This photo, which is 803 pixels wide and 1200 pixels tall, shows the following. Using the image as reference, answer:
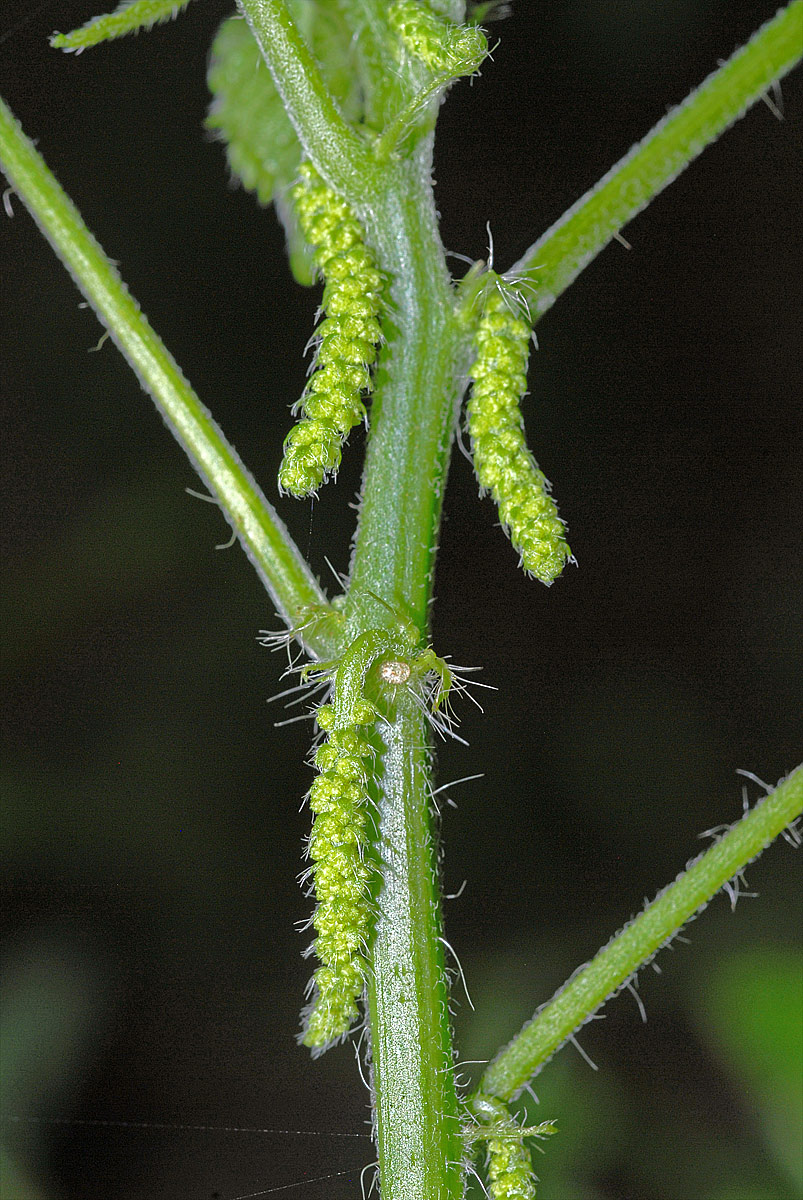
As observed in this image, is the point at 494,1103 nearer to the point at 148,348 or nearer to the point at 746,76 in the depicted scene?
the point at 148,348

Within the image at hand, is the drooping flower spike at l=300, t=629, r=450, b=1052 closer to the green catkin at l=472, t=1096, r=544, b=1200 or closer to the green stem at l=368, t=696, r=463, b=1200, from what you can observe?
the green stem at l=368, t=696, r=463, b=1200

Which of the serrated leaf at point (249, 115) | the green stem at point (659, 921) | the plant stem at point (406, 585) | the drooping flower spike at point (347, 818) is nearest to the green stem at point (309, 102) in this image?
the plant stem at point (406, 585)

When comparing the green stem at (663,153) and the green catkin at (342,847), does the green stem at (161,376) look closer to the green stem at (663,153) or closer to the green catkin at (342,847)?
the green catkin at (342,847)

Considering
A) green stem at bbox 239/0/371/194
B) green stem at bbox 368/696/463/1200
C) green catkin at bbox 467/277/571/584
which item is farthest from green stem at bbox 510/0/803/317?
green stem at bbox 368/696/463/1200

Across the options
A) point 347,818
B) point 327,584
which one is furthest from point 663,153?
point 327,584

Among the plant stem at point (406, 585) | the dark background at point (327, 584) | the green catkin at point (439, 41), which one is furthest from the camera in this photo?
the dark background at point (327, 584)

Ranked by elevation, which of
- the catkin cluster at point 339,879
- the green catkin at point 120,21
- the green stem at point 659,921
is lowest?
the green stem at point 659,921

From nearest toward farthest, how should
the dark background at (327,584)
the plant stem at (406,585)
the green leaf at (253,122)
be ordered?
the plant stem at (406,585) < the green leaf at (253,122) < the dark background at (327,584)
